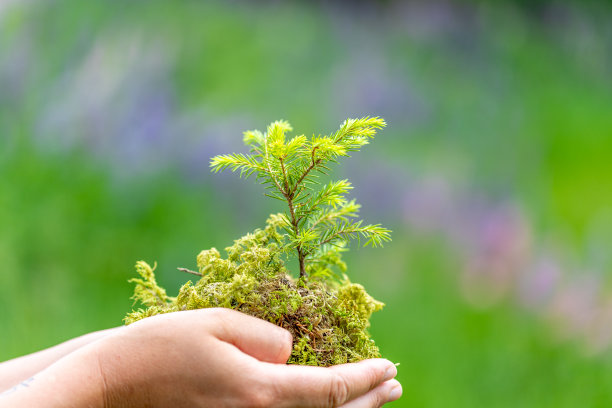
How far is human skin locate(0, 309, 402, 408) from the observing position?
85 cm

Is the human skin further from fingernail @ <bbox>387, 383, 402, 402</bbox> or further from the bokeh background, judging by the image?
the bokeh background

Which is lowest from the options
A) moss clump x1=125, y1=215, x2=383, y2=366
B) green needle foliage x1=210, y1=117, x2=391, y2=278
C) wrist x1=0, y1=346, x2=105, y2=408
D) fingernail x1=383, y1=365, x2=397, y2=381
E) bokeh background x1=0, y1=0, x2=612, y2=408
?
wrist x1=0, y1=346, x2=105, y2=408

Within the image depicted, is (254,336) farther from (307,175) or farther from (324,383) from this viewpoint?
(307,175)

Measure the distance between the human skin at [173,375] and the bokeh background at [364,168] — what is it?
162 cm

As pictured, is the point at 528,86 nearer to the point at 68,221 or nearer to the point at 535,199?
the point at 535,199

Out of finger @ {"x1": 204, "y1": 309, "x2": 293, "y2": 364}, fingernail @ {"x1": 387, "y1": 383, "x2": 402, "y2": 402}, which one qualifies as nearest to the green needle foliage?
finger @ {"x1": 204, "y1": 309, "x2": 293, "y2": 364}

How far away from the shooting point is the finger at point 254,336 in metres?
0.89

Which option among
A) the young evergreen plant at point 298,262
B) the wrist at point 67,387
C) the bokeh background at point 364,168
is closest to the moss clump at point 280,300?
the young evergreen plant at point 298,262

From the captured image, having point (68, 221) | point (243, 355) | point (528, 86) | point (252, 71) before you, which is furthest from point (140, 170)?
point (528, 86)

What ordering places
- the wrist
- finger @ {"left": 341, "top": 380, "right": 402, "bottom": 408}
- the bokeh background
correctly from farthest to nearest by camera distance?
the bokeh background → finger @ {"left": 341, "top": 380, "right": 402, "bottom": 408} → the wrist

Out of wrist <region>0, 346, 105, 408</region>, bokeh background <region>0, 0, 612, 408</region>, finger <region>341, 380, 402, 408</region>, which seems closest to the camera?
wrist <region>0, 346, 105, 408</region>

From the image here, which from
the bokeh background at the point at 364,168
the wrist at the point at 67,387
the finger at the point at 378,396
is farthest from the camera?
the bokeh background at the point at 364,168

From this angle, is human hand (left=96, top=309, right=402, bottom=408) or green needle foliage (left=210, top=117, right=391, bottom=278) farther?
green needle foliage (left=210, top=117, right=391, bottom=278)

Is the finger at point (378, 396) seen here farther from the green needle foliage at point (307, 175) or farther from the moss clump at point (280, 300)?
the green needle foliage at point (307, 175)
